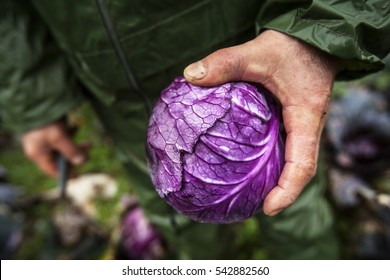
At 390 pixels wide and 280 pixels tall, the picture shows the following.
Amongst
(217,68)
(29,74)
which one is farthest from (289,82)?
(29,74)

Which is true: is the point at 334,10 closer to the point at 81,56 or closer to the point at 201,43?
the point at 201,43

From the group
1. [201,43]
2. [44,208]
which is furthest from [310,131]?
[44,208]

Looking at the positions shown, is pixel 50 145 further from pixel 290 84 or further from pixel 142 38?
pixel 290 84

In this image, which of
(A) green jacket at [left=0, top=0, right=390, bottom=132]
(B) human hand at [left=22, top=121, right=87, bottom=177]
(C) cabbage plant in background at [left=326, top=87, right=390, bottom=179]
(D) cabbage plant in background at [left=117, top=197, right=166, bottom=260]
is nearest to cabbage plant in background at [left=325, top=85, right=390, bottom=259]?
(C) cabbage plant in background at [left=326, top=87, right=390, bottom=179]

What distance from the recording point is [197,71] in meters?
1.14

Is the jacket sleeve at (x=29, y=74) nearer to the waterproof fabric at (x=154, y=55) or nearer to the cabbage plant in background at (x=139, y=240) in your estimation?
the waterproof fabric at (x=154, y=55)

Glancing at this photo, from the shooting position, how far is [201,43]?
1.49m

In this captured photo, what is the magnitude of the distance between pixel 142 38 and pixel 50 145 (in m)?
0.97

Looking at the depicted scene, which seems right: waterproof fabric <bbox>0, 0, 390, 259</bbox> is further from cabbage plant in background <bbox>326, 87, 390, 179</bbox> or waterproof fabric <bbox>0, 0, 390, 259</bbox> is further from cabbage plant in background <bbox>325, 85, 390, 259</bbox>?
cabbage plant in background <bbox>326, 87, 390, 179</bbox>

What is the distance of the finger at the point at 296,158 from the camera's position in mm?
1167

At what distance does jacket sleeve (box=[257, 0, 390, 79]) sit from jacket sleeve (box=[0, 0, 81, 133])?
3.50 ft

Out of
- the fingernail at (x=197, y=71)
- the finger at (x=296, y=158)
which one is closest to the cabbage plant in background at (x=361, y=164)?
the finger at (x=296, y=158)

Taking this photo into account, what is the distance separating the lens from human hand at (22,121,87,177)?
6.74 ft

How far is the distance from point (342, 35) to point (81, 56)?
0.91 metres
